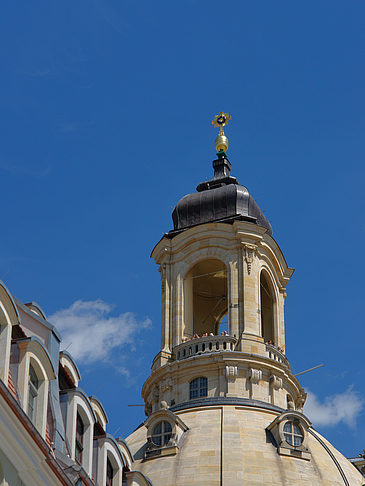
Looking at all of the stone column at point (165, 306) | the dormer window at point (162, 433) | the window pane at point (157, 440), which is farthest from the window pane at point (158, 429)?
the stone column at point (165, 306)

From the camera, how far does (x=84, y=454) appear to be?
35.5 meters

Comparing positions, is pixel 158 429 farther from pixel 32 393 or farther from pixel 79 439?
pixel 32 393

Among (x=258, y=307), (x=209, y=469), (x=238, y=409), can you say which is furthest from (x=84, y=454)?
(x=258, y=307)

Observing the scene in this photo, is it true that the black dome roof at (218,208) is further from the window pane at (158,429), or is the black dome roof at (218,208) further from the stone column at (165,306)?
the window pane at (158,429)

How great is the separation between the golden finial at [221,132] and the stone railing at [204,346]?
1476cm

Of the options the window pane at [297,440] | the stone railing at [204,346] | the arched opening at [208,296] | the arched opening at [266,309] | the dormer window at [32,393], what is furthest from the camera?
the arched opening at [208,296]

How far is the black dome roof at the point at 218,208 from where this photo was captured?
2881 inches

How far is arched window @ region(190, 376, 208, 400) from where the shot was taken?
6656 cm

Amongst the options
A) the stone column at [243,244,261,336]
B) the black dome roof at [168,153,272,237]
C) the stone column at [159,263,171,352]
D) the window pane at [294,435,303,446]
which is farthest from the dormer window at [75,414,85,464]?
the black dome roof at [168,153,272,237]

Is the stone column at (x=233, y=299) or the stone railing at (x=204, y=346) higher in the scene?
the stone column at (x=233, y=299)

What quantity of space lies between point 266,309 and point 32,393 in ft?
144

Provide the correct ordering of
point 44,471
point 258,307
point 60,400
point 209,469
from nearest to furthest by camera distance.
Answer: point 44,471
point 60,400
point 209,469
point 258,307

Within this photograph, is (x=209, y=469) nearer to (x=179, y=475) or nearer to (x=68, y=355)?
(x=179, y=475)

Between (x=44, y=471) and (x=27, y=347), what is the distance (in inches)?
115
